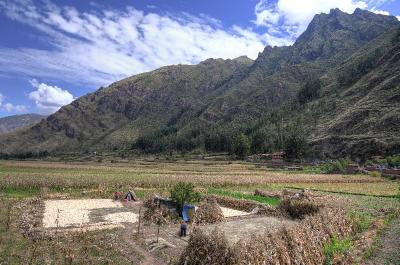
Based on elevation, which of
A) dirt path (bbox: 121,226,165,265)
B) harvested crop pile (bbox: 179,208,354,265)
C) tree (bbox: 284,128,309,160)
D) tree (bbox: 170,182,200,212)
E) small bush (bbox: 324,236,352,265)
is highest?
tree (bbox: 284,128,309,160)

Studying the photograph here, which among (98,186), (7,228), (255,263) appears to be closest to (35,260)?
(7,228)

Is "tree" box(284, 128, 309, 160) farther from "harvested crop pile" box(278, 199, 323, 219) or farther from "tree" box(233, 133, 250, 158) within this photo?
"harvested crop pile" box(278, 199, 323, 219)

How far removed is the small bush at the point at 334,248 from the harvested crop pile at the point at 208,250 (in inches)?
236

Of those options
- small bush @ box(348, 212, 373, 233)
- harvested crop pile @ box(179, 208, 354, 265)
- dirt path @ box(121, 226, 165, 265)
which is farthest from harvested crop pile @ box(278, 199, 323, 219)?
dirt path @ box(121, 226, 165, 265)

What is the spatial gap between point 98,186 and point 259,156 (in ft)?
301

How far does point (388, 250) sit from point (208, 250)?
36.2ft

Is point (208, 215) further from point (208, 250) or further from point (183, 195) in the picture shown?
point (208, 250)

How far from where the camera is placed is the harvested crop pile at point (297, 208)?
25862 millimetres

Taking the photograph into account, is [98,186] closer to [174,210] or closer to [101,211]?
[101,211]

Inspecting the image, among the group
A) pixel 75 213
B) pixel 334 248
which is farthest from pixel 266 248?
pixel 75 213

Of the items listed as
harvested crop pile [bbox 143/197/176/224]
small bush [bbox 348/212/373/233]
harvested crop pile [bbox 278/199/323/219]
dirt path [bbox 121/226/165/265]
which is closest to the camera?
dirt path [bbox 121/226/165/265]

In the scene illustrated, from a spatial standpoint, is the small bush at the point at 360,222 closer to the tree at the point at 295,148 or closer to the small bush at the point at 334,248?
the small bush at the point at 334,248

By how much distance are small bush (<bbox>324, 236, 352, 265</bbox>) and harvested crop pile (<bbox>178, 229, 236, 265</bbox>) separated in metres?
6.00

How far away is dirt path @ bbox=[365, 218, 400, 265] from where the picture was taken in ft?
61.5
